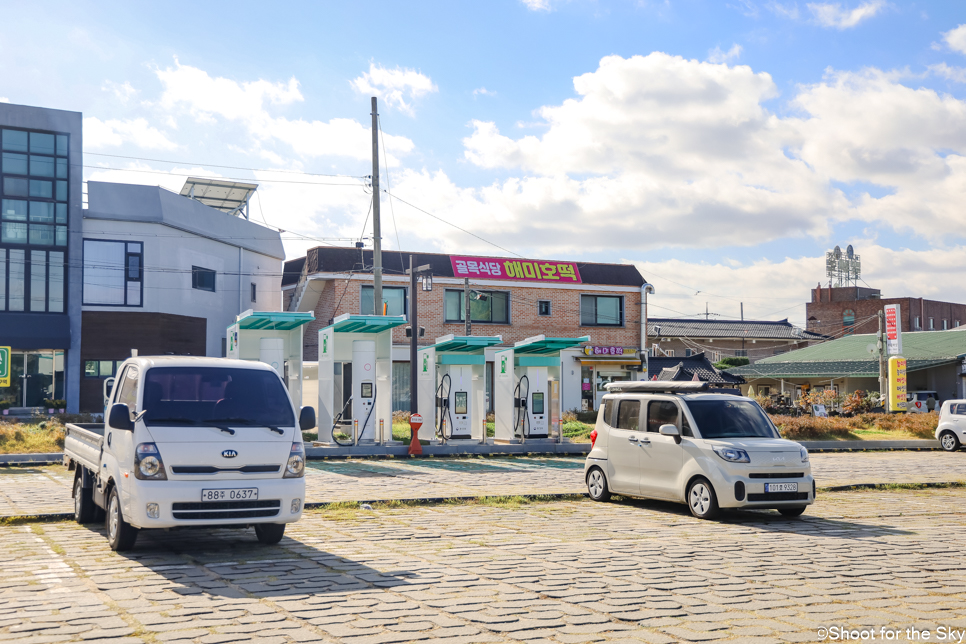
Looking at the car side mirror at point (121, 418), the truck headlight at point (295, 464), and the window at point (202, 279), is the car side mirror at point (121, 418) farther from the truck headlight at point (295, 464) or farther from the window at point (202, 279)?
the window at point (202, 279)

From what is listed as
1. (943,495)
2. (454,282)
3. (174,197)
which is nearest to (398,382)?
(454,282)

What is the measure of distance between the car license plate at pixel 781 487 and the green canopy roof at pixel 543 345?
12898mm

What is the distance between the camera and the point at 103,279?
121ft

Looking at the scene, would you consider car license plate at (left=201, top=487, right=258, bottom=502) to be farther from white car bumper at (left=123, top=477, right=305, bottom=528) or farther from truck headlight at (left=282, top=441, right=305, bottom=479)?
truck headlight at (left=282, top=441, right=305, bottom=479)

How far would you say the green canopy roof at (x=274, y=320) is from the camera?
75.3 feet

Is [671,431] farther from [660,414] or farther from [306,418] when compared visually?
[306,418]

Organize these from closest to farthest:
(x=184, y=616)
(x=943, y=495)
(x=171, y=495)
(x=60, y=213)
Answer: (x=184, y=616)
(x=171, y=495)
(x=943, y=495)
(x=60, y=213)

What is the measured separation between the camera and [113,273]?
3716 cm

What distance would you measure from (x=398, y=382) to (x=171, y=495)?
32.4m

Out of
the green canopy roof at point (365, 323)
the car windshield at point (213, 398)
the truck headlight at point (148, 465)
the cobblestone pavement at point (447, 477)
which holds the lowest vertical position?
the cobblestone pavement at point (447, 477)

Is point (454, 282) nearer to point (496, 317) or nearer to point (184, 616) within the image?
point (496, 317)

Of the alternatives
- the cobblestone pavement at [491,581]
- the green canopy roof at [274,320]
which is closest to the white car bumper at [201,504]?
the cobblestone pavement at [491,581]

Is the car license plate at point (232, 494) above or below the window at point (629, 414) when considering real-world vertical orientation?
below

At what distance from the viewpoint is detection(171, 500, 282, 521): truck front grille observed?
832cm
